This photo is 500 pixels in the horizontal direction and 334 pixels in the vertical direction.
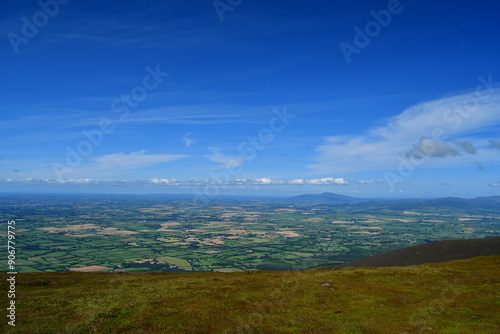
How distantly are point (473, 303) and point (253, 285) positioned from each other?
88.1ft

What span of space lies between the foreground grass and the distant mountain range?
32.7 meters

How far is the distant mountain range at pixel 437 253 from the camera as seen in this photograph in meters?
79.8

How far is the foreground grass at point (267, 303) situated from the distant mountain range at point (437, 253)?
1287 inches

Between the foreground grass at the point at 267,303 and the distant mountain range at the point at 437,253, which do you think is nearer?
the foreground grass at the point at 267,303

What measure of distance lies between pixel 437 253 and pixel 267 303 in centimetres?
7143

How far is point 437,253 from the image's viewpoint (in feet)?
276

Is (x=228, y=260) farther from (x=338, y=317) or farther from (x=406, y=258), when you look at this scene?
(x=338, y=317)

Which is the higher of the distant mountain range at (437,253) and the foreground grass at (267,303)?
the foreground grass at (267,303)

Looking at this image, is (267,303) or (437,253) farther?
(437,253)

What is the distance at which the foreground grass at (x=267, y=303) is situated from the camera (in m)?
27.3

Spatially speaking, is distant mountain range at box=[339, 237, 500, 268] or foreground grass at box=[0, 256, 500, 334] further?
distant mountain range at box=[339, 237, 500, 268]

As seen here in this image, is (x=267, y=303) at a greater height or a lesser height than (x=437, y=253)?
greater

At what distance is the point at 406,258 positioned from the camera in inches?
3322

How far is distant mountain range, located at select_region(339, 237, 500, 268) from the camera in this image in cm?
7981
